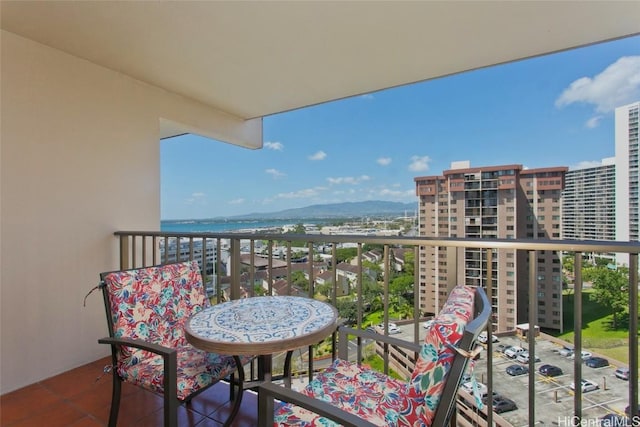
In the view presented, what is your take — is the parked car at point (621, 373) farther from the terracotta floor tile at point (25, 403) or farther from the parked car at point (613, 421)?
the terracotta floor tile at point (25, 403)

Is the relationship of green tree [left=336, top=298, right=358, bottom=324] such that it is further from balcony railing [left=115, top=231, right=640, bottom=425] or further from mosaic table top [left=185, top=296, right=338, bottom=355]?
mosaic table top [left=185, top=296, right=338, bottom=355]

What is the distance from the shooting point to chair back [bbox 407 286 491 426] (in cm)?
76

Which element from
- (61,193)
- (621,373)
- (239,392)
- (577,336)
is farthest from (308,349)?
(61,193)

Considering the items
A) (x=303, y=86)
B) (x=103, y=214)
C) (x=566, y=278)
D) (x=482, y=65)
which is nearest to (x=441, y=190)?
(x=482, y=65)

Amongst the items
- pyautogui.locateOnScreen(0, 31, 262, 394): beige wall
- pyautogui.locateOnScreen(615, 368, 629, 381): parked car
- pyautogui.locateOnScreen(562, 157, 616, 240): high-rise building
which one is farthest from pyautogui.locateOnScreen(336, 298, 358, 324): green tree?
pyautogui.locateOnScreen(0, 31, 262, 394): beige wall

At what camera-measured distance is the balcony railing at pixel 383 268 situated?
1297 millimetres

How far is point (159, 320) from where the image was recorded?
1871 millimetres

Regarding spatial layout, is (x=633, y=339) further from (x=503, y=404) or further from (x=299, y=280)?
(x=299, y=280)

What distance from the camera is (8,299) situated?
7.47 ft

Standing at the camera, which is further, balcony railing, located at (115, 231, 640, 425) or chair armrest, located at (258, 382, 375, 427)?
balcony railing, located at (115, 231, 640, 425)

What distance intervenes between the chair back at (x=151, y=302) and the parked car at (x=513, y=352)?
2.07 meters

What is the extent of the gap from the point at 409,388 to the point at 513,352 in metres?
1.32

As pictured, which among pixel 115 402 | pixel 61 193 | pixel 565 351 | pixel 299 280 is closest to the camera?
pixel 115 402

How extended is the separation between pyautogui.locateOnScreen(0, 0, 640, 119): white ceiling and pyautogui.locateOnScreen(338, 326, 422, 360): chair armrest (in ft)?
6.95
